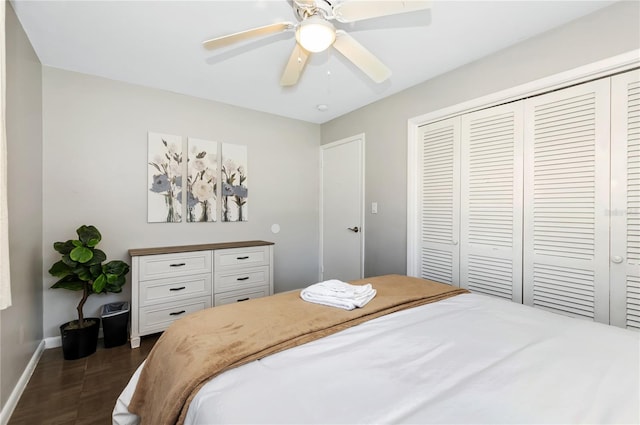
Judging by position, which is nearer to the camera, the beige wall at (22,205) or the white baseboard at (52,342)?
the beige wall at (22,205)

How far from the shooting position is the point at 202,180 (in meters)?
3.24

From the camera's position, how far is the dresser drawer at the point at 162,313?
2.55 metres

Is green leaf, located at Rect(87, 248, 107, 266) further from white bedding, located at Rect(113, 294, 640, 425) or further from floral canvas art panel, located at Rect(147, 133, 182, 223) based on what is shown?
white bedding, located at Rect(113, 294, 640, 425)

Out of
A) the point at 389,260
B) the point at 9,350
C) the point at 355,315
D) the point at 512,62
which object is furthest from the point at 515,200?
the point at 9,350

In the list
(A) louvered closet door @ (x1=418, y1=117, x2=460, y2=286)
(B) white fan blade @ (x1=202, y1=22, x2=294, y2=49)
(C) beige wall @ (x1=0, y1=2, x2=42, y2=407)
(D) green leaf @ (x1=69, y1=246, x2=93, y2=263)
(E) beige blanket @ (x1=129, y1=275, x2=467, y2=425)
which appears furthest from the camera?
(A) louvered closet door @ (x1=418, y1=117, x2=460, y2=286)

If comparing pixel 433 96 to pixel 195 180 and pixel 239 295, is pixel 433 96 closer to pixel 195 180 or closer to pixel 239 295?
pixel 195 180

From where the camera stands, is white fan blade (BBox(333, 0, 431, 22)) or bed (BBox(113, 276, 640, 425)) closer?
bed (BBox(113, 276, 640, 425))

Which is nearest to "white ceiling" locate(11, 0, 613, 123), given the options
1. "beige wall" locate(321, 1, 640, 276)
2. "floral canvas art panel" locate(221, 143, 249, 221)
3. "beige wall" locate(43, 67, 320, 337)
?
"beige wall" locate(321, 1, 640, 276)

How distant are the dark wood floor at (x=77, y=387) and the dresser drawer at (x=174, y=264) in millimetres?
635

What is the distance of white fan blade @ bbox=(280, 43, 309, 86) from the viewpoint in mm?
1755

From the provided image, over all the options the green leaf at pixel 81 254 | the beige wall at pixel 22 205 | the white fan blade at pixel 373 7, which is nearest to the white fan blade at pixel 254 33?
the white fan blade at pixel 373 7

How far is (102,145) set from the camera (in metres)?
2.75

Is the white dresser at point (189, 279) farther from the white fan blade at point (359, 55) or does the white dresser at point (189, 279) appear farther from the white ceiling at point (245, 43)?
the white fan blade at point (359, 55)

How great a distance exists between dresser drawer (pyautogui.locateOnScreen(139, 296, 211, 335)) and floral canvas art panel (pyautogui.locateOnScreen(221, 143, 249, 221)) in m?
1.00
